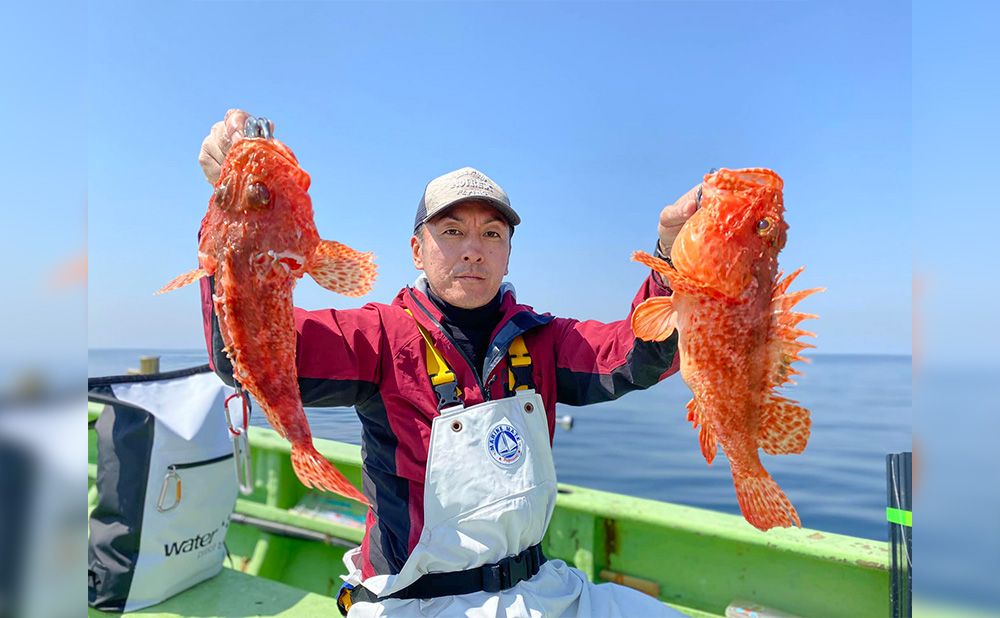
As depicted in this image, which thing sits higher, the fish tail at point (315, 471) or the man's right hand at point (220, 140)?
the man's right hand at point (220, 140)

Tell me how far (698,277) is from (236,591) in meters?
4.15

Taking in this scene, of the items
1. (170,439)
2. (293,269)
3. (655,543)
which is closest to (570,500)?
(655,543)

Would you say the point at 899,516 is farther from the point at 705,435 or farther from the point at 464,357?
the point at 464,357

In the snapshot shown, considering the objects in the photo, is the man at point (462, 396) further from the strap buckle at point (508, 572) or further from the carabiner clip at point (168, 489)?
the carabiner clip at point (168, 489)

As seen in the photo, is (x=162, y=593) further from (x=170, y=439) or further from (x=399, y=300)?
(x=399, y=300)

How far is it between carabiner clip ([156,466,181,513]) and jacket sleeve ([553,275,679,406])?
2864 mm

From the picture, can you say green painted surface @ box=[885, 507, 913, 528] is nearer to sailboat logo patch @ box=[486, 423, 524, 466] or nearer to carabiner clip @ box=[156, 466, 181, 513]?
sailboat logo patch @ box=[486, 423, 524, 466]

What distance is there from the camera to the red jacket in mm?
2549

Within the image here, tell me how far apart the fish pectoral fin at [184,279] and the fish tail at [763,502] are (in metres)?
2.26

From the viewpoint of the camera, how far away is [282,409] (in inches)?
88.7

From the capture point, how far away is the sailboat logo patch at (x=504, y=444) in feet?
8.54

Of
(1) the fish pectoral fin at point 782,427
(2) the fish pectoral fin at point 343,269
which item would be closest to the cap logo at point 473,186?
(2) the fish pectoral fin at point 343,269

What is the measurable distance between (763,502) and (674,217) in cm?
122

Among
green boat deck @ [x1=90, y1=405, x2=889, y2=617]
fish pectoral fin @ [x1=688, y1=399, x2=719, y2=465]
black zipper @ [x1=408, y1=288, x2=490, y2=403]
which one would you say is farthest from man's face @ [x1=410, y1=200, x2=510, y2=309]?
green boat deck @ [x1=90, y1=405, x2=889, y2=617]
